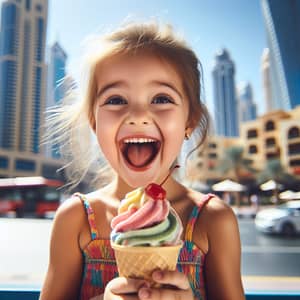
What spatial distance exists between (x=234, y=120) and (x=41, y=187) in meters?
23.8

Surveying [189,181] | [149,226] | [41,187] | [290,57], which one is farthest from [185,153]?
[290,57]

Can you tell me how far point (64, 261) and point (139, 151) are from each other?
32cm

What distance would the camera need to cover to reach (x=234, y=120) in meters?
29.2

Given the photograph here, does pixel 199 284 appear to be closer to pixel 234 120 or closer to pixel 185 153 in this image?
pixel 185 153

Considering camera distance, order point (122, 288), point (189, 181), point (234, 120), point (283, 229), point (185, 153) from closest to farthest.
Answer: point (122, 288) → point (185, 153) → point (189, 181) → point (283, 229) → point (234, 120)

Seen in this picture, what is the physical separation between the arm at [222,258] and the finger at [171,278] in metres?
0.22

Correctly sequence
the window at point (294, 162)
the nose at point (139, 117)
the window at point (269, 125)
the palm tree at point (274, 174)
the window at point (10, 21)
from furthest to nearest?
the window at point (269, 125)
the window at point (294, 162)
the palm tree at point (274, 174)
the window at point (10, 21)
the nose at point (139, 117)

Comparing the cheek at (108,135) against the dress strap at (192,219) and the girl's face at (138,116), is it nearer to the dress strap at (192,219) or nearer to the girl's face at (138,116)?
the girl's face at (138,116)

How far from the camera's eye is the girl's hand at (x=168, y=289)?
0.49 metres

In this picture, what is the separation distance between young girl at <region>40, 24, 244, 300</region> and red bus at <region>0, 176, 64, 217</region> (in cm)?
786

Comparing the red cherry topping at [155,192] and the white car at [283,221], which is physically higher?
the red cherry topping at [155,192]

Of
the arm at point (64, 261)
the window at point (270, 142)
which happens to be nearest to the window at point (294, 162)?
the window at point (270, 142)

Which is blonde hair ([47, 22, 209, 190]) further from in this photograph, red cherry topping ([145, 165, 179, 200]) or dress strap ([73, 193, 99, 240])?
red cherry topping ([145, 165, 179, 200])

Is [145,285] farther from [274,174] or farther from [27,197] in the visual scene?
[274,174]
